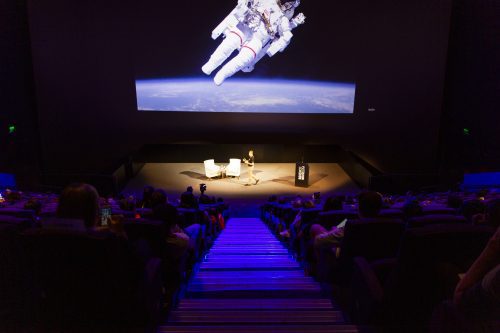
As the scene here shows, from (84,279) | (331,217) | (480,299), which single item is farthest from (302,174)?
(480,299)

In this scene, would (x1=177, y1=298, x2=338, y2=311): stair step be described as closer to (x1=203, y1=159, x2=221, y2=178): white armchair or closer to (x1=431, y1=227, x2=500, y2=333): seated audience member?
(x1=431, y1=227, x2=500, y2=333): seated audience member

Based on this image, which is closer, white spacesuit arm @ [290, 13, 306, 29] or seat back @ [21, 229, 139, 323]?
seat back @ [21, 229, 139, 323]

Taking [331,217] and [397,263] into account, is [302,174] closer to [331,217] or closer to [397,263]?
[331,217]

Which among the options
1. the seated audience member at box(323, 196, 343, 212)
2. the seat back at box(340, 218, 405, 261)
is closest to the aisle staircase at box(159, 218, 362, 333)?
the seat back at box(340, 218, 405, 261)

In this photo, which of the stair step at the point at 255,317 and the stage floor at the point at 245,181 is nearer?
the stair step at the point at 255,317

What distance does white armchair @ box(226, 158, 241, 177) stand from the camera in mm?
12023

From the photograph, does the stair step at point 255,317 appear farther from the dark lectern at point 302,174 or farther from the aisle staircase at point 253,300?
the dark lectern at point 302,174

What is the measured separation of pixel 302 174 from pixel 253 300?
864cm

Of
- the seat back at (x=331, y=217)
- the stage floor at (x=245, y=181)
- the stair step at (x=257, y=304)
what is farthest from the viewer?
the stage floor at (x=245, y=181)

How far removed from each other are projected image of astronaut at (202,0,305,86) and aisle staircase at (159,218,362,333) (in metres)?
8.94

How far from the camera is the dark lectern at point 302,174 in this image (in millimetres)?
11352

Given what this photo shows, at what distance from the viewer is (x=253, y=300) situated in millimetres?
2906

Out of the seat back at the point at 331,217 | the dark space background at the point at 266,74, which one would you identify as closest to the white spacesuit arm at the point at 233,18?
the dark space background at the point at 266,74

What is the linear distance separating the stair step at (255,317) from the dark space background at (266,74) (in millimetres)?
11189
